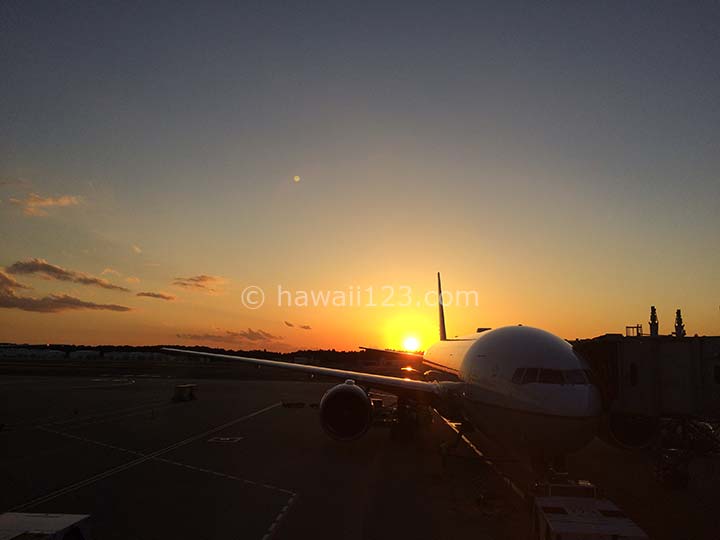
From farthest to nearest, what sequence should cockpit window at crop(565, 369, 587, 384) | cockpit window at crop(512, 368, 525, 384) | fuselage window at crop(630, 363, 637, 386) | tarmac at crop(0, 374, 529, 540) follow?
fuselage window at crop(630, 363, 637, 386)
cockpit window at crop(512, 368, 525, 384)
cockpit window at crop(565, 369, 587, 384)
tarmac at crop(0, 374, 529, 540)

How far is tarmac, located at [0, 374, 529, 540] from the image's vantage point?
11.5 meters

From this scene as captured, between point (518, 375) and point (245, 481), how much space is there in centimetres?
908

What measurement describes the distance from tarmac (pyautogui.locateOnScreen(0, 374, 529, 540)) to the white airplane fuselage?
6.38ft

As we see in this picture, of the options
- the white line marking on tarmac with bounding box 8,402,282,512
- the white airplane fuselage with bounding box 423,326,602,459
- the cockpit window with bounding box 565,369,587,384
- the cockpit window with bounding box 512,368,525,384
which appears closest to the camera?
the white airplane fuselage with bounding box 423,326,602,459

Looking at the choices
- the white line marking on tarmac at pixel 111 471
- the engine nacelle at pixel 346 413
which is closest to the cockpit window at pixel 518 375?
the engine nacelle at pixel 346 413

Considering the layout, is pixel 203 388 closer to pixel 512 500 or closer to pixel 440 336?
pixel 440 336

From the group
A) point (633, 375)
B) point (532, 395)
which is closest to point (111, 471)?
point (532, 395)

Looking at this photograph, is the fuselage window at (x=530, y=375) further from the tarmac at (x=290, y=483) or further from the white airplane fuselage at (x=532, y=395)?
the tarmac at (x=290, y=483)

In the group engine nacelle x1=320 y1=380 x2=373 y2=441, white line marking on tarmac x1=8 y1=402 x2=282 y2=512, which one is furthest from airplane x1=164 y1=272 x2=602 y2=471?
→ white line marking on tarmac x1=8 y1=402 x2=282 y2=512

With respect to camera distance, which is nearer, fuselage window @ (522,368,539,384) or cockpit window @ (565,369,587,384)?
cockpit window @ (565,369,587,384)

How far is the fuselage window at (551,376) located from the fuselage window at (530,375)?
171 mm

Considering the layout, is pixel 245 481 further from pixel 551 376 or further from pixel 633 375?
pixel 633 375

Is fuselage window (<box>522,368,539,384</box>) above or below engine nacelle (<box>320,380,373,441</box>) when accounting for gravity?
above

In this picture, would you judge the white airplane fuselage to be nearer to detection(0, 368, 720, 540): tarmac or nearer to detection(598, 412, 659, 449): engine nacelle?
detection(0, 368, 720, 540): tarmac
